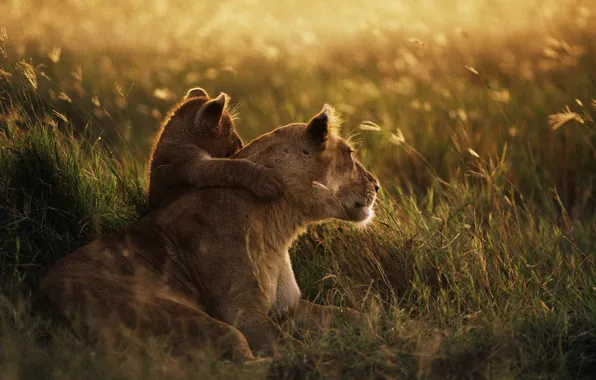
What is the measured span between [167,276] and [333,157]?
47.8 inches

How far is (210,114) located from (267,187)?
74cm

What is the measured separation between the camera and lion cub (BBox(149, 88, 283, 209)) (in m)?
5.16

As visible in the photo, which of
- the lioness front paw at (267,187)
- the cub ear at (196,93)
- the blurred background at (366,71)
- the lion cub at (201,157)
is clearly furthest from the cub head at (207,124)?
the blurred background at (366,71)

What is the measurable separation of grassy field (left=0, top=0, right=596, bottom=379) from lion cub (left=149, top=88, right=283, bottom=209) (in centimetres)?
46

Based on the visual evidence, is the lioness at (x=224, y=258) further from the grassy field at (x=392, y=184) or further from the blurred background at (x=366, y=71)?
the blurred background at (x=366, y=71)

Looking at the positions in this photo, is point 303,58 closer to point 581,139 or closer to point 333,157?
point 581,139

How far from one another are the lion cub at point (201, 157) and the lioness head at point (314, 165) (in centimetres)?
13

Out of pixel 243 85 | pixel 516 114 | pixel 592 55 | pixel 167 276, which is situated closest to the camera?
pixel 167 276

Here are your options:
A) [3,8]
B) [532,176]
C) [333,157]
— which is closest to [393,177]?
[532,176]

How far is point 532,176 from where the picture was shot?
26.0 ft

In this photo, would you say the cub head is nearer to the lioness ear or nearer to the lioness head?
the lioness head

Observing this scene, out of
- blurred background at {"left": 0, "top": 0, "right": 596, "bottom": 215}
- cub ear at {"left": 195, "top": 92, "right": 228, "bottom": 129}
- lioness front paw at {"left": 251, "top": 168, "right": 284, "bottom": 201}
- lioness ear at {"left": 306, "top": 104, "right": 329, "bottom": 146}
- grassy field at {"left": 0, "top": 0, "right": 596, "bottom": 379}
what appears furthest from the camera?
blurred background at {"left": 0, "top": 0, "right": 596, "bottom": 215}

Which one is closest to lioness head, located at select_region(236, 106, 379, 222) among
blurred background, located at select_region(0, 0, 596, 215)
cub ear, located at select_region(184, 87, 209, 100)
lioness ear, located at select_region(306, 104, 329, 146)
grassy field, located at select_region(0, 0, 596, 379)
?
lioness ear, located at select_region(306, 104, 329, 146)

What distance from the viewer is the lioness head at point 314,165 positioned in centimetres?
530
